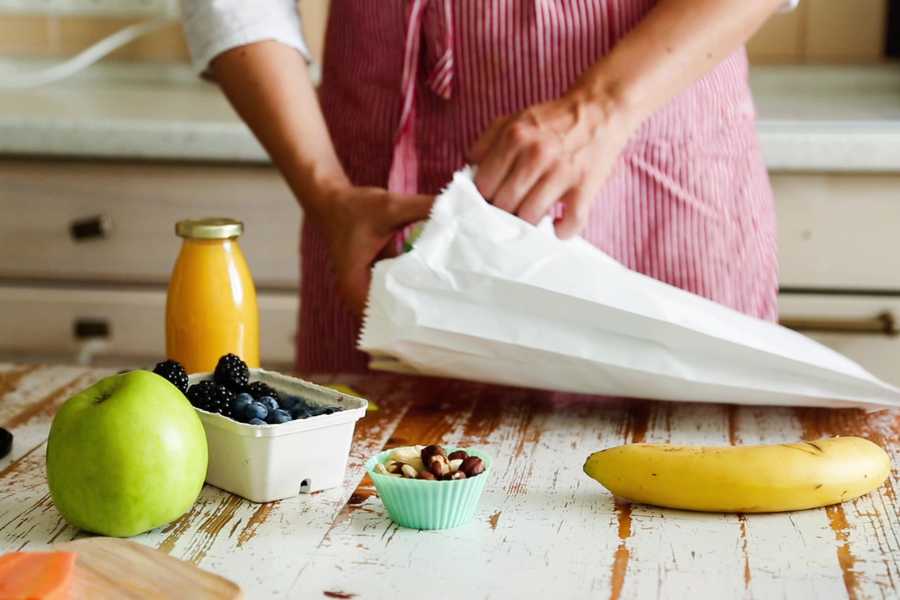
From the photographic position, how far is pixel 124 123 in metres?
1.72

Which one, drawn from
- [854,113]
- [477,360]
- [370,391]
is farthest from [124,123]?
[854,113]

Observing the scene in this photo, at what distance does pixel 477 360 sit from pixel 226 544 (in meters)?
0.31

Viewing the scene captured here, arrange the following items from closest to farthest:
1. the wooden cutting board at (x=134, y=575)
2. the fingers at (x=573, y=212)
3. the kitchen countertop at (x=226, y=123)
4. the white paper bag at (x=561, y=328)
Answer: the wooden cutting board at (x=134, y=575) → the white paper bag at (x=561, y=328) → the fingers at (x=573, y=212) → the kitchen countertop at (x=226, y=123)

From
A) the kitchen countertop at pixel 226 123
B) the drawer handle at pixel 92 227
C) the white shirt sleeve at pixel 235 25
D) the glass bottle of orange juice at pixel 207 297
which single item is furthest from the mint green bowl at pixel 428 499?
the drawer handle at pixel 92 227

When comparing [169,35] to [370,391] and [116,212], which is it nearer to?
[116,212]

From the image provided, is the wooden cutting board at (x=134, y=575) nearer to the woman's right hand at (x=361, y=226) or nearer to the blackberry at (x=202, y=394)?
the blackberry at (x=202, y=394)

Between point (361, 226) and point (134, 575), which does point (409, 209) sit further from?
point (134, 575)

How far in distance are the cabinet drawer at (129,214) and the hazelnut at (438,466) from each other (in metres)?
1.03

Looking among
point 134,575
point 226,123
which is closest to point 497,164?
point 134,575

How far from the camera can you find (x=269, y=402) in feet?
2.72

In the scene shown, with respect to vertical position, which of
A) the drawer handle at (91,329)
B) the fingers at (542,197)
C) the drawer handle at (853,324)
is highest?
the fingers at (542,197)

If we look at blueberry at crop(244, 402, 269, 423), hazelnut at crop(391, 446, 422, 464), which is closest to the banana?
hazelnut at crop(391, 446, 422, 464)

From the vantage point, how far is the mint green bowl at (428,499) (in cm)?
75

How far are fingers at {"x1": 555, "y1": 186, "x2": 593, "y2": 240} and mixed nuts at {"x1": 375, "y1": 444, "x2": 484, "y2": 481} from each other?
306 millimetres
